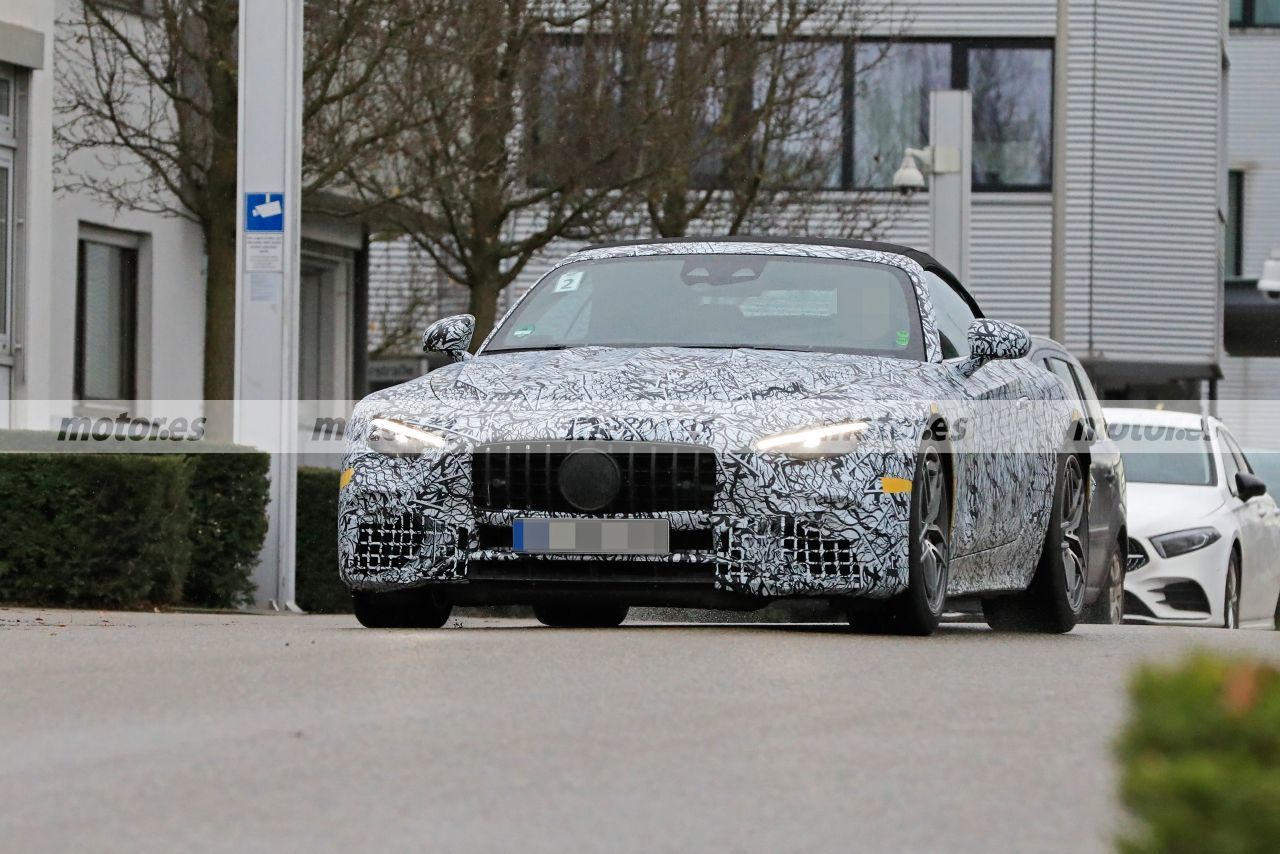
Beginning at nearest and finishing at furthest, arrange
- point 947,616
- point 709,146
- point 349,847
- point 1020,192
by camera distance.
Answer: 1. point 349,847
2. point 947,616
3. point 709,146
4. point 1020,192

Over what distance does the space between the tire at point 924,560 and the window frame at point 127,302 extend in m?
14.2

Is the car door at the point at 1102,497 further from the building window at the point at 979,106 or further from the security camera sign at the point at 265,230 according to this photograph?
the building window at the point at 979,106

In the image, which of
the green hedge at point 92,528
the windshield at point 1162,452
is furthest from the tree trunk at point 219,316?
the windshield at point 1162,452

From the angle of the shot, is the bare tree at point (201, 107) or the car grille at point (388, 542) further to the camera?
the bare tree at point (201, 107)

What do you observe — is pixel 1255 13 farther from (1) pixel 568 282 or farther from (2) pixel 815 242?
(1) pixel 568 282

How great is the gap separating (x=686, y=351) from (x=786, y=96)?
62.5ft

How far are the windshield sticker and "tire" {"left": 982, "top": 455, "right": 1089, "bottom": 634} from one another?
6.92 ft

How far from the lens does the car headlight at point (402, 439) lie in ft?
29.3

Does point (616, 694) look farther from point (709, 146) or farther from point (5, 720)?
point (709, 146)

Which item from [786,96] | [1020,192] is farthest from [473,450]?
[1020,192]

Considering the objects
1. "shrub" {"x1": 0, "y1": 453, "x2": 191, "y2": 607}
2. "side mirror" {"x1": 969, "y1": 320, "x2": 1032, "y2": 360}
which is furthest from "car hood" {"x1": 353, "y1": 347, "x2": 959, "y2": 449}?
"shrub" {"x1": 0, "y1": 453, "x2": 191, "y2": 607}

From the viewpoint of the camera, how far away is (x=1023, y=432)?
10328mm

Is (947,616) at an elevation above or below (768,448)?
below

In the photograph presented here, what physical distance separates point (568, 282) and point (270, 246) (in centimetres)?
572
